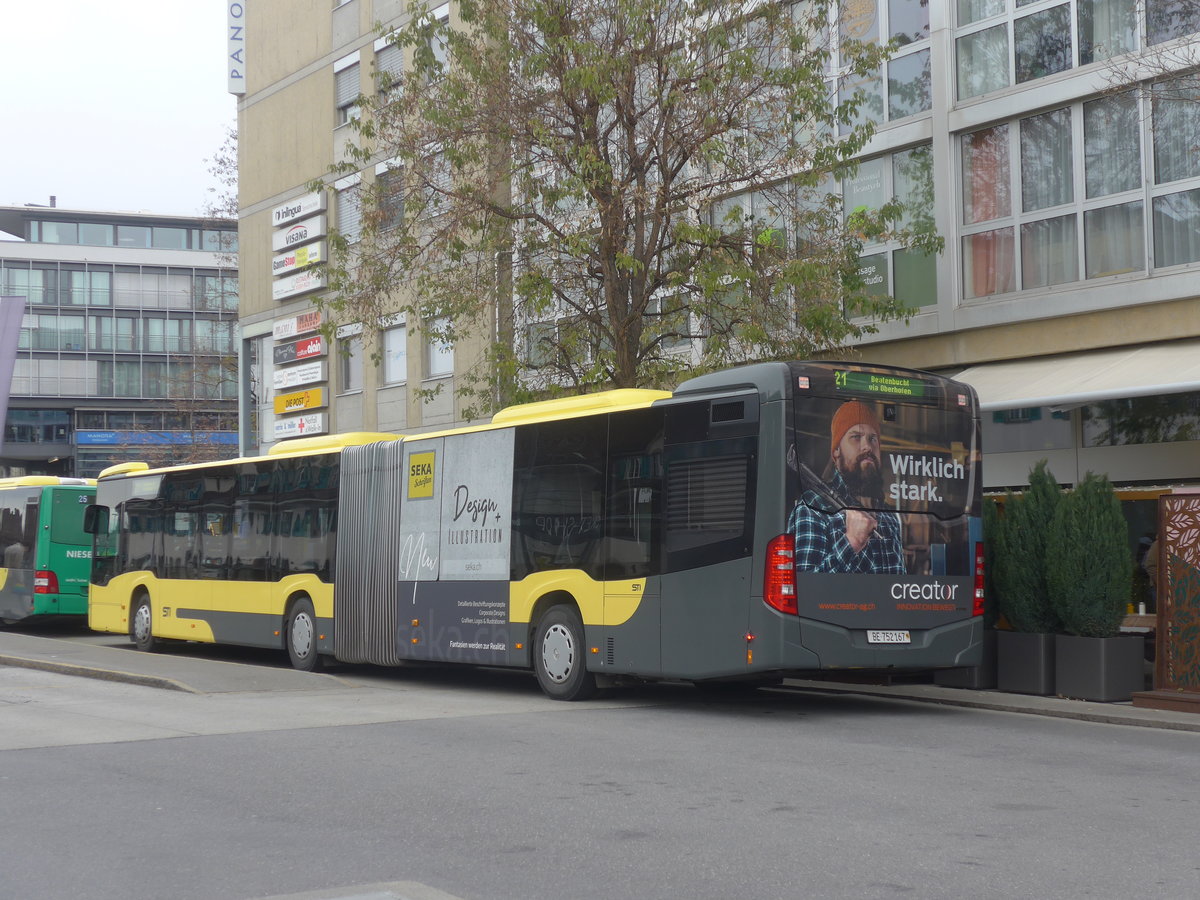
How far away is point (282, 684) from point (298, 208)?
895 inches

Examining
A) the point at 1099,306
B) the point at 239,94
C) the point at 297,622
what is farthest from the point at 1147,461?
the point at 239,94

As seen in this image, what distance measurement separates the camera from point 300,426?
36312mm

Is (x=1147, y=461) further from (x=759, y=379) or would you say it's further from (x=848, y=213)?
(x=759, y=379)

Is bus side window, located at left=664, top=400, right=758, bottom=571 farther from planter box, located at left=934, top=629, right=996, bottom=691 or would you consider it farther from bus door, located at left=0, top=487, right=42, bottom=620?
bus door, located at left=0, top=487, right=42, bottom=620

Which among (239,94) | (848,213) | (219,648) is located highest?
(239,94)

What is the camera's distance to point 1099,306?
717 inches

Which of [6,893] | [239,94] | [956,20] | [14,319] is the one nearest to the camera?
[6,893]

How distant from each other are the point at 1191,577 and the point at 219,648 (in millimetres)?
16491

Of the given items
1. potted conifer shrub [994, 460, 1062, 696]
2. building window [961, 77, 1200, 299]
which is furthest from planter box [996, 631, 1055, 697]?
building window [961, 77, 1200, 299]

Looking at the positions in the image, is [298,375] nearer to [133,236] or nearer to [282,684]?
[282,684]

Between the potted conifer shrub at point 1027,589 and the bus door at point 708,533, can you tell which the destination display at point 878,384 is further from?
the potted conifer shrub at point 1027,589

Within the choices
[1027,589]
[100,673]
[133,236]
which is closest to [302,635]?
[100,673]

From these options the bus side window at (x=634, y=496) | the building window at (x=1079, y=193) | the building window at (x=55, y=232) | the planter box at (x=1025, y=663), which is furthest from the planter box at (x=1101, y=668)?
the building window at (x=55, y=232)

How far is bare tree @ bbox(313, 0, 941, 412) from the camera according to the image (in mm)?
18266
